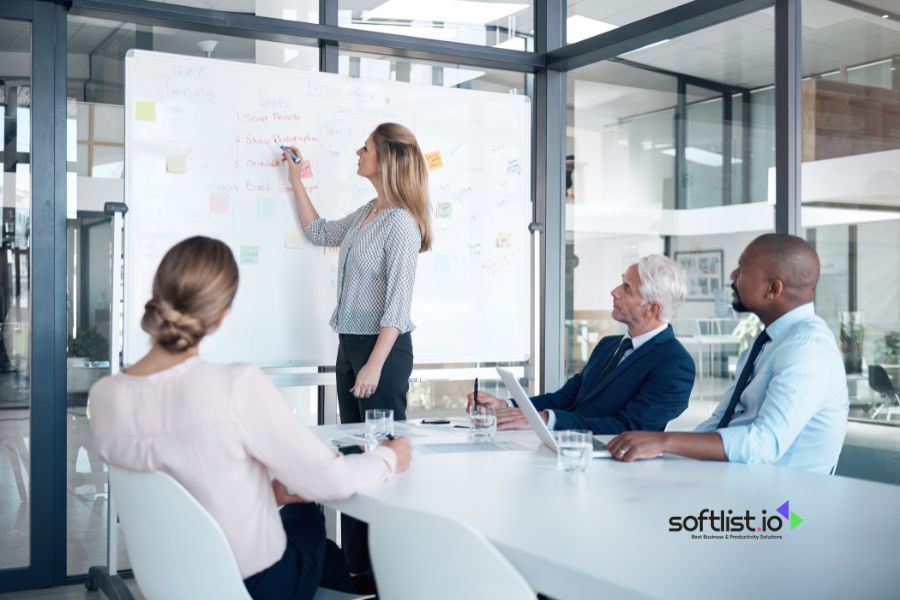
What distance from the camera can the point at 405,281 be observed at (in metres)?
3.30

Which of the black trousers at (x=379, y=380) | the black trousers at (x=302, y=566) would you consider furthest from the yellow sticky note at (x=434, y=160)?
the black trousers at (x=302, y=566)

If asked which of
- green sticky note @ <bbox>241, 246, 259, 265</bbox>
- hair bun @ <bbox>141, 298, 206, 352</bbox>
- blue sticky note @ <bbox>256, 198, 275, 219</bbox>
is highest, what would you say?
blue sticky note @ <bbox>256, 198, 275, 219</bbox>

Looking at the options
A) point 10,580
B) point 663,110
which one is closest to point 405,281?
point 663,110

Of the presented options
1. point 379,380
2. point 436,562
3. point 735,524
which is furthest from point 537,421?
point 379,380

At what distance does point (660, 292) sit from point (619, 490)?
1151 millimetres

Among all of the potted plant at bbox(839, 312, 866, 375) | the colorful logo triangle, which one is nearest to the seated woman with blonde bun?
the colorful logo triangle

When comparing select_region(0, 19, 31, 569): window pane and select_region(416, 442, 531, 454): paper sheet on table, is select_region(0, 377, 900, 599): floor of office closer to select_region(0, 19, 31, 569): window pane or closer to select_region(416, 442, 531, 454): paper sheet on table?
select_region(0, 19, 31, 569): window pane

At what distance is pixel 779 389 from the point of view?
2211 mm

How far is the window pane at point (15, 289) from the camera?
144 inches

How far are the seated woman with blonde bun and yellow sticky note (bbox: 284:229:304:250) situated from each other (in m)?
2.13

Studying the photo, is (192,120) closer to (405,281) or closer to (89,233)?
(89,233)

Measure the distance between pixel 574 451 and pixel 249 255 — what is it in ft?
7.26

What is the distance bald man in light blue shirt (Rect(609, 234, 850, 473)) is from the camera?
216cm

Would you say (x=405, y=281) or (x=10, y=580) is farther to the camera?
(x=10, y=580)
